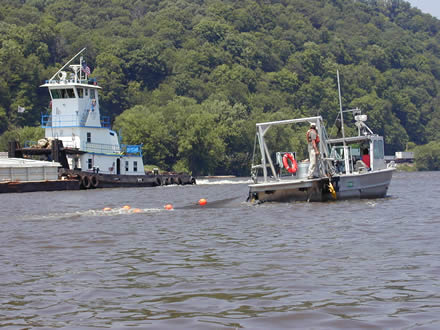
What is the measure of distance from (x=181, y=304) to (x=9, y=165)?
47.4 metres

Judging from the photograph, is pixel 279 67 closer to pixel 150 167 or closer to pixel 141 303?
pixel 150 167

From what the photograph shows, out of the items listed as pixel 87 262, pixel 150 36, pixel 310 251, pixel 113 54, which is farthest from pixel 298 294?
pixel 150 36

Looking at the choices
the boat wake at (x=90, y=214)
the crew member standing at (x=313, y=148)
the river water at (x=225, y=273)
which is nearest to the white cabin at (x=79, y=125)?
the boat wake at (x=90, y=214)

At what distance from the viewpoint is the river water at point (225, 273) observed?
11.1 metres

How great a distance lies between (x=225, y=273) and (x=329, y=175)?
63.8 feet

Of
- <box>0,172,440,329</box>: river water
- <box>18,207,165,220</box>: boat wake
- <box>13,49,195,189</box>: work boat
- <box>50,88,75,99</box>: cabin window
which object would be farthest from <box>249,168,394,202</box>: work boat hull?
<box>50,88,75,99</box>: cabin window

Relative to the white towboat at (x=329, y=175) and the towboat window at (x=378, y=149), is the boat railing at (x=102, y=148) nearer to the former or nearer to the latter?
the white towboat at (x=329, y=175)

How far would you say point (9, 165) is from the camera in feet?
186

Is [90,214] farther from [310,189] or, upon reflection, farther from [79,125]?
[79,125]

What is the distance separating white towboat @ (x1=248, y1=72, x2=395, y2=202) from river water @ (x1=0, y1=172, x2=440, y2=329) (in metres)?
6.68

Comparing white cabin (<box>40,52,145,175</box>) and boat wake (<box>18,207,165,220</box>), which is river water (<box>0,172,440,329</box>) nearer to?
boat wake (<box>18,207,165,220</box>)

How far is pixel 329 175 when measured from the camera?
3331cm

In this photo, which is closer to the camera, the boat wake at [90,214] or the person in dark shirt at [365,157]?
the boat wake at [90,214]

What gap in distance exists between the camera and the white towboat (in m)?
32.7
